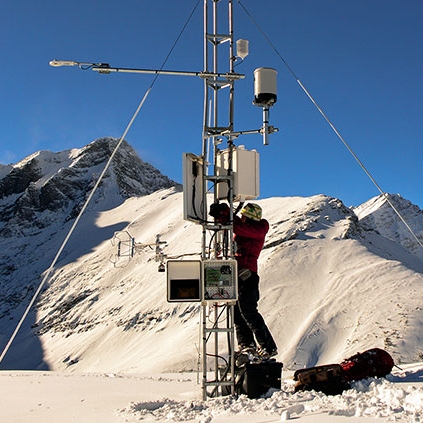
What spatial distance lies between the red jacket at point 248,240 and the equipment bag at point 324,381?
1735 mm

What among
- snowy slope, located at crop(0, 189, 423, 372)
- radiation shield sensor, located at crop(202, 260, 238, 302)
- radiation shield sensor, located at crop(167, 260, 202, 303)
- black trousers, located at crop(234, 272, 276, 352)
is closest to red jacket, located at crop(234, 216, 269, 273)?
black trousers, located at crop(234, 272, 276, 352)

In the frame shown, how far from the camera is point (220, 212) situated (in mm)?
8266

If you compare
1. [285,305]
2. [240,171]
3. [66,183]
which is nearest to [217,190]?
[240,171]

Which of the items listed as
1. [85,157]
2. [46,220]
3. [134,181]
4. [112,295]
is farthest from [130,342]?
[85,157]

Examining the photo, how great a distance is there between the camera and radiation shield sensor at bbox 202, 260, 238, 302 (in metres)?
7.85

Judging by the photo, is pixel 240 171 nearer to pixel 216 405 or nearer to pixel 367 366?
pixel 367 366

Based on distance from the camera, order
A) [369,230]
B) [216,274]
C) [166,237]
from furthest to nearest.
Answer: [166,237] → [369,230] → [216,274]

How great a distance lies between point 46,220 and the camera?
254 ft

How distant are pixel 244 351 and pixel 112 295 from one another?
32401 millimetres

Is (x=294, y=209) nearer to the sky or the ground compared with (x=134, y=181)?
nearer to the ground

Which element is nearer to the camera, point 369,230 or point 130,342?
point 130,342

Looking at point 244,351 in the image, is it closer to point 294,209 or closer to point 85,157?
point 294,209

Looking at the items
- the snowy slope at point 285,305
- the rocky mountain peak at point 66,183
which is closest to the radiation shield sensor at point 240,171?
the snowy slope at point 285,305

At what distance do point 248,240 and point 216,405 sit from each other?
2545 millimetres
